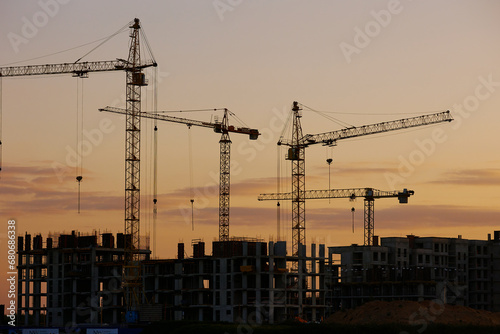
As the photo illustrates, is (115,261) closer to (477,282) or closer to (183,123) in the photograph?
(183,123)

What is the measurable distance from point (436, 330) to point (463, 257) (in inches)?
3380

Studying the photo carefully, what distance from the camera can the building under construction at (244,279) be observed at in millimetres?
147000

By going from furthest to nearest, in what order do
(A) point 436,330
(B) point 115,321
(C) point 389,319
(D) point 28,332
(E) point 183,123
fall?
1. (E) point 183,123
2. (B) point 115,321
3. (D) point 28,332
4. (C) point 389,319
5. (A) point 436,330

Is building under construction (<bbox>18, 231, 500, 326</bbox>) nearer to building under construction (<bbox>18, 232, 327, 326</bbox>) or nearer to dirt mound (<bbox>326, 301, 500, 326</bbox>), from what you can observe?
building under construction (<bbox>18, 232, 327, 326</bbox>)

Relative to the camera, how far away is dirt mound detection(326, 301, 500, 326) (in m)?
119

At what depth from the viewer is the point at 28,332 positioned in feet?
460

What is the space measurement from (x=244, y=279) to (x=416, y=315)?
1330 inches

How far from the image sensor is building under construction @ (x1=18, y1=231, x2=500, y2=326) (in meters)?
147

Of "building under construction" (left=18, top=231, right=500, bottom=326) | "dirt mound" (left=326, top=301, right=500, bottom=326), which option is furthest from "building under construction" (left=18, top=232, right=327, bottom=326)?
"dirt mound" (left=326, top=301, right=500, bottom=326)

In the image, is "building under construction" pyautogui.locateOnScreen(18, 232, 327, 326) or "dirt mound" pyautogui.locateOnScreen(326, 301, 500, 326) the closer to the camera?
"dirt mound" pyautogui.locateOnScreen(326, 301, 500, 326)

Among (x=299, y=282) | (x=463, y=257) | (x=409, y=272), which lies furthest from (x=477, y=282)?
(x=299, y=282)

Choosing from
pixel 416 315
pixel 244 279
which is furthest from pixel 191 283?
pixel 416 315

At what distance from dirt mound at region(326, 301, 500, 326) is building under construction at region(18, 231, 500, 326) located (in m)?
20.0

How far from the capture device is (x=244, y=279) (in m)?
146
